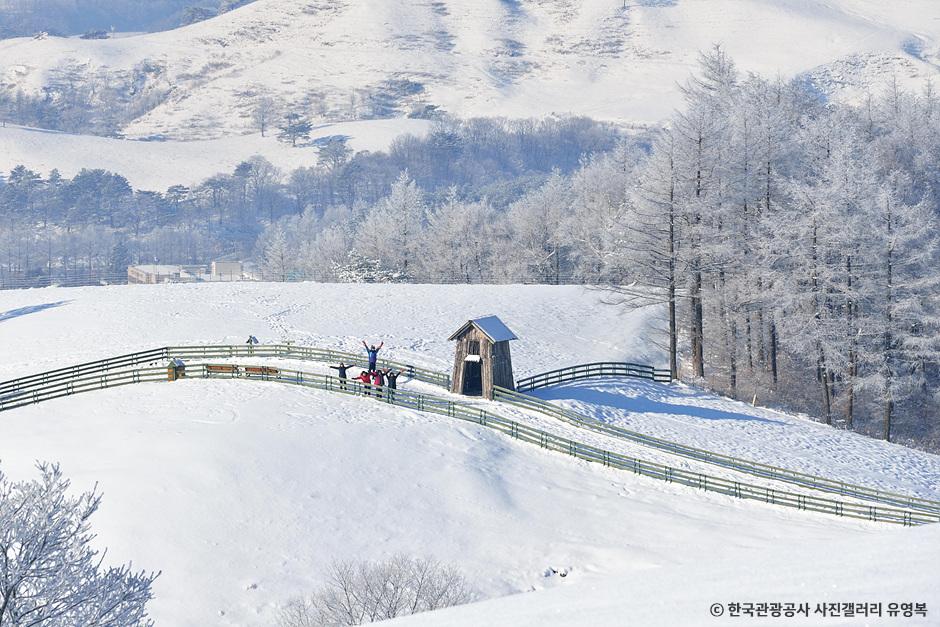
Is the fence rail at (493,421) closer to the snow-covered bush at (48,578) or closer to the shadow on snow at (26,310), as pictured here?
the snow-covered bush at (48,578)

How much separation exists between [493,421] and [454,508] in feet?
20.2

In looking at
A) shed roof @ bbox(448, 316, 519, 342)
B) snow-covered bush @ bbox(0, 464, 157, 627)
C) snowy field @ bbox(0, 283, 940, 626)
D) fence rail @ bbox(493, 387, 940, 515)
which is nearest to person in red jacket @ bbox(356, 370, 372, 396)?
snowy field @ bbox(0, 283, 940, 626)

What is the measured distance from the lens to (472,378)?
39969mm

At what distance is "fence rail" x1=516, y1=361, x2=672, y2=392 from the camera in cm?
4194

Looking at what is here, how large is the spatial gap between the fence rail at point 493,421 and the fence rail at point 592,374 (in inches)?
198

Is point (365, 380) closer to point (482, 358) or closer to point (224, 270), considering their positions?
point (482, 358)

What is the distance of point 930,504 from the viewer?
3128 centimetres

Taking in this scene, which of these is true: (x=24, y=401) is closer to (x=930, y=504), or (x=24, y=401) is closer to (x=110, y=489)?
(x=110, y=489)

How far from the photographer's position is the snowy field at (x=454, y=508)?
18328 millimetres

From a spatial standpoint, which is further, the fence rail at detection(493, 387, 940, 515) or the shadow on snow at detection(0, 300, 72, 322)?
the shadow on snow at detection(0, 300, 72, 322)

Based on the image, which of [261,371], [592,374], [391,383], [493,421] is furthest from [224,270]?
[493,421]

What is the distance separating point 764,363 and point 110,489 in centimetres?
3753

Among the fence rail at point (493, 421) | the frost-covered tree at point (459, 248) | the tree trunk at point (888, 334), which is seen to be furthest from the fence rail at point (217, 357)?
the frost-covered tree at point (459, 248)

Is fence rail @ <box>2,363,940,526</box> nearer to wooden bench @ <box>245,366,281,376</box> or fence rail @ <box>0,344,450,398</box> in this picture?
wooden bench @ <box>245,366,281,376</box>
